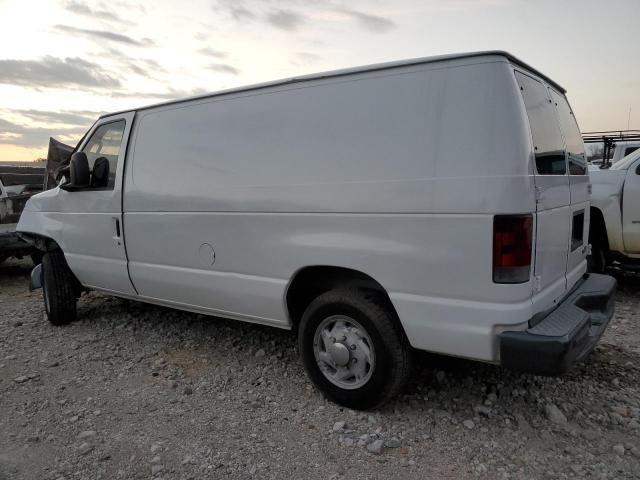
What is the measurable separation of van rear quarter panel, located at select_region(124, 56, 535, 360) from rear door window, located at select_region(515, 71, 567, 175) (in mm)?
232

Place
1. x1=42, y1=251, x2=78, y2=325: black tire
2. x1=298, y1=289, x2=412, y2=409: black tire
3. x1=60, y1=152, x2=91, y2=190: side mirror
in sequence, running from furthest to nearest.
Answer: x1=42, y1=251, x2=78, y2=325: black tire → x1=60, y1=152, x2=91, y2=190: side mirror → x1=298, y1=289, x2=412, y2=409: black tire

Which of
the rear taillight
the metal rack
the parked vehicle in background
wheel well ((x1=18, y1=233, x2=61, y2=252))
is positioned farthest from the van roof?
the metal rack

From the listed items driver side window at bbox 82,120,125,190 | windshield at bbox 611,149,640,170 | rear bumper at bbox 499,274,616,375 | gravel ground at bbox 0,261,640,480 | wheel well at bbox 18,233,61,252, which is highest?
driver side window at bbox 82,120,125,190

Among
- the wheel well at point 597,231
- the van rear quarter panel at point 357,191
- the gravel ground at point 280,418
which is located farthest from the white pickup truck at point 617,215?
the van rear quarter panel at point 357,191

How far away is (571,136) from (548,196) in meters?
1.16

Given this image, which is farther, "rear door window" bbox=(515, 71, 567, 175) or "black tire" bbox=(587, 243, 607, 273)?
"black tire" bbox=(587, 243, 607, 273)

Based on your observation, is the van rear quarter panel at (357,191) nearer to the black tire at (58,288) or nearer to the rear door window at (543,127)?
the rear door window at (543,127)

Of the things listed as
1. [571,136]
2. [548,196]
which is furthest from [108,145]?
[571,136]

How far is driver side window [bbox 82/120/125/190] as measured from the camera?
4.63 metres

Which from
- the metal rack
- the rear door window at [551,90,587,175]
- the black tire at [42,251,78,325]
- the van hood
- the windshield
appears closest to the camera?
the rear door window at [551,90,587,175]

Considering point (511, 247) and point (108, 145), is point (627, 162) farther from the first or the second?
point (108, 145)

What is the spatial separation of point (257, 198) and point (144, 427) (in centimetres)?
167

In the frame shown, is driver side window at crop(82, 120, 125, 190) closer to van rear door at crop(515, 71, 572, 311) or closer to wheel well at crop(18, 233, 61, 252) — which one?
wheel well at crop(18, 233, 61, 252)

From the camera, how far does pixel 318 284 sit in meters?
3.57
